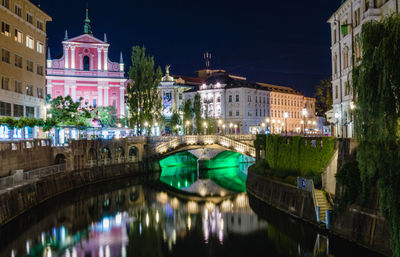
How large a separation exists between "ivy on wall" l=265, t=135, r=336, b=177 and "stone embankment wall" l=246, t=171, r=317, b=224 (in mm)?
1987

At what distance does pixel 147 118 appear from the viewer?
253 feet

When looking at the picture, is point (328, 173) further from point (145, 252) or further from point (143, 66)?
point (143, 66)

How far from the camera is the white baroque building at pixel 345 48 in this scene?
45.2 meters

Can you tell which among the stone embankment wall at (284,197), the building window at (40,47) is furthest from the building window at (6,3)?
the stone embankment wall at (284,197)

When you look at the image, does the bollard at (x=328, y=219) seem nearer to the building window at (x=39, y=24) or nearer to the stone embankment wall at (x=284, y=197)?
the stone embankment wall at (x=284, y=197)

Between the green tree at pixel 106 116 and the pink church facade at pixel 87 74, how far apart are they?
300 centimetres

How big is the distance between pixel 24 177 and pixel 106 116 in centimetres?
4919

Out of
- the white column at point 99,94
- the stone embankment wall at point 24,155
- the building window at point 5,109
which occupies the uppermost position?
the white column at point 99,94

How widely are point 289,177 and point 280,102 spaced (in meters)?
88.2

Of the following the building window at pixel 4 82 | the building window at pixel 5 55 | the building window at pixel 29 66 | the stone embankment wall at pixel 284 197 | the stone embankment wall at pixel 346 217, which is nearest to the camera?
the stone embankment wall at pixel 346 217

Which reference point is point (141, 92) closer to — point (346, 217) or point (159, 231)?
point (159, 231)

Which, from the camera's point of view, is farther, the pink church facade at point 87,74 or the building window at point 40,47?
the pink church facade at point 87,74

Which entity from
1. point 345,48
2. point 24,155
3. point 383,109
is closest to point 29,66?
point 24,155

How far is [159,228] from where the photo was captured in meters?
37.9
